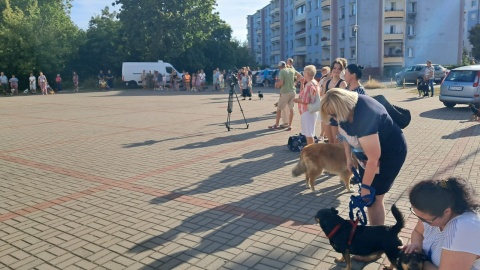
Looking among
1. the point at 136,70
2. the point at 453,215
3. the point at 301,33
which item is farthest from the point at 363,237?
the point at 301,33

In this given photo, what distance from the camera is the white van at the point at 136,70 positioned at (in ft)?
117

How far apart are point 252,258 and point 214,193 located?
6.61 ft

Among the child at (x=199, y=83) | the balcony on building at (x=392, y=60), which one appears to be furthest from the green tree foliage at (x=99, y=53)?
the balcony on building at (x=392, y=60)

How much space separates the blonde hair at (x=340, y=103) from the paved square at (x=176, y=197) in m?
1.39

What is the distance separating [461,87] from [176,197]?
13.0 metres

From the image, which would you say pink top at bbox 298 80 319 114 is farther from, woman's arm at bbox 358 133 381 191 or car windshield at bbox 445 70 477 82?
car windshield at bbox 445 70 477 82

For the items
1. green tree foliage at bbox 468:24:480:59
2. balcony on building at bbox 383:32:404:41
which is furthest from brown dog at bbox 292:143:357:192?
green tree foliage at bbox 468:24:480:59

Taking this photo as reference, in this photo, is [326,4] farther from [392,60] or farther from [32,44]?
[32,44]

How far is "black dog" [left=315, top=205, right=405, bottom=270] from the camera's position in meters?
3.21

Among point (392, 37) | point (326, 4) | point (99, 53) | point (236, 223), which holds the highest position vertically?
point (326, 4)

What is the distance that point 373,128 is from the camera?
10.7 ft

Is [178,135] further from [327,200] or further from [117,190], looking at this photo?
[327,200]

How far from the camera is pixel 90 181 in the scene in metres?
6.52

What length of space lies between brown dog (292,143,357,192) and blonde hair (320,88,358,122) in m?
2.32
